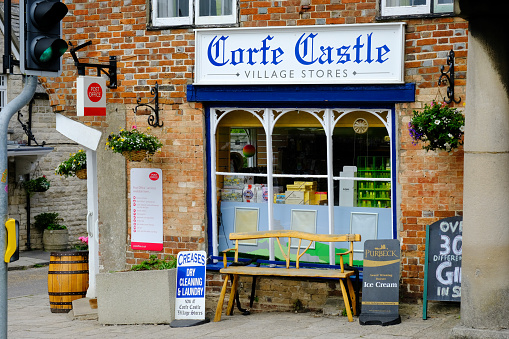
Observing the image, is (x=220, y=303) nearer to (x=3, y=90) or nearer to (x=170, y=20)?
(x=170, y=20)

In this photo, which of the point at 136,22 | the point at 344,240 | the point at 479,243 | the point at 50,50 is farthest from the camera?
→ the point at 136,22

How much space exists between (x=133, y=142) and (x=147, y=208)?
3.69ft

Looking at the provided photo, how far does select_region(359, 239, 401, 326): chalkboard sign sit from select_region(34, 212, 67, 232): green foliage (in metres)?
12.2

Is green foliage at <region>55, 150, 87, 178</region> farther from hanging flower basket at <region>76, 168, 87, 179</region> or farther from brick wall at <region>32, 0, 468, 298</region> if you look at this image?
brick wall at <region>32, 0, 468, 298</region>

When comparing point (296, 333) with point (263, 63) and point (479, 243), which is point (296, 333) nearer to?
point (479, 243)

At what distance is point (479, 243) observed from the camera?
23.2 feet

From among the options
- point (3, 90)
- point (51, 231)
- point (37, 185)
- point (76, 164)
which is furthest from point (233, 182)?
point (3, 90)

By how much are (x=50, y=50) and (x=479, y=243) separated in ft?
14.2

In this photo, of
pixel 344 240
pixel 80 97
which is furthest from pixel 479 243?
pixel 80 97

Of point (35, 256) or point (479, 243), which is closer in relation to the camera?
point (479, 243)

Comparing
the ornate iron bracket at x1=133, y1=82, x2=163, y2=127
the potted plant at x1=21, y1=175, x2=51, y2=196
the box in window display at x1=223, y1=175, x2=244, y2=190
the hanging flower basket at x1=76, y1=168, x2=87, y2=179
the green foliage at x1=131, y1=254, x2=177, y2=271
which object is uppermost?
the ornate iron bracket at x1=133, y1=82, x2=163, y2=127


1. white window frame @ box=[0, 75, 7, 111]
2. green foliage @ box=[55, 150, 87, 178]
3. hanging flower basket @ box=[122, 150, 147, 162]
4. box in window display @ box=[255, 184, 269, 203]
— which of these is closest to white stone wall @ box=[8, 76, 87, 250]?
white window frame @ box=[0, 75, 7, 111]

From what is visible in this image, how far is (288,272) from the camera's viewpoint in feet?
28.6

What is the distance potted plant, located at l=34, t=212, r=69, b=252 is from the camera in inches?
741
